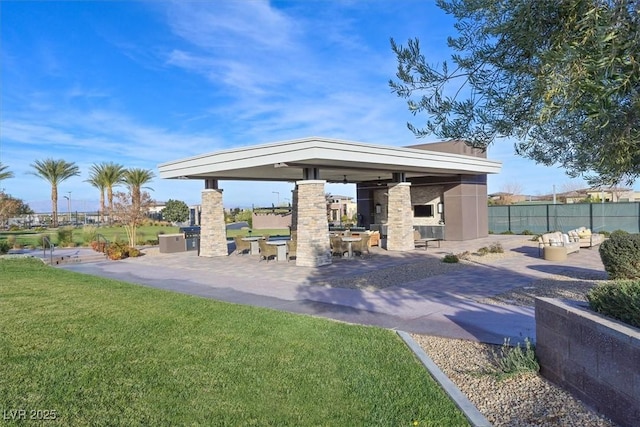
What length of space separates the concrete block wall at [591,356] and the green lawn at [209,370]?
1.12 m

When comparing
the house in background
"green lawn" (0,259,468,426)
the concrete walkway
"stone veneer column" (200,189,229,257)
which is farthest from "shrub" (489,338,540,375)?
the house in background

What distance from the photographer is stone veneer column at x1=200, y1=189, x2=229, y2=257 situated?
19.2 metres

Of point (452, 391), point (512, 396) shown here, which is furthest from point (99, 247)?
point (512, 396)

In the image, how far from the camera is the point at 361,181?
2673 cm

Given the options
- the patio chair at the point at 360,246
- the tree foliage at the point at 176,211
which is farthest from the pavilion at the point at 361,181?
the tree foliage at the point at 176,211

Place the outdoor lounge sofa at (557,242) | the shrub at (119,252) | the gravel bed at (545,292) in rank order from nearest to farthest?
the gravel bed at (545,292), the outdoor lounge sofa at (557,242), the shrub at (119,252)

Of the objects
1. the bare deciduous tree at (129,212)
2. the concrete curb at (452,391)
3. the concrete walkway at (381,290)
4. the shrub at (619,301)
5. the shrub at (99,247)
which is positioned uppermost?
the bare deciduous tree at (129,212)

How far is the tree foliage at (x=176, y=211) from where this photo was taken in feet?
166

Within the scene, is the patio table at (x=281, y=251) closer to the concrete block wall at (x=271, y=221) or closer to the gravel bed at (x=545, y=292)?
the gravel bed at (x=545, y=292)

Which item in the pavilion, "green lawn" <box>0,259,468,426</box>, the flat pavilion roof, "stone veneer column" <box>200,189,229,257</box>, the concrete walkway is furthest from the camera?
"stone veneer column" <box>200,189,229,257</box>

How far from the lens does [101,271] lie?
14992 millimetres

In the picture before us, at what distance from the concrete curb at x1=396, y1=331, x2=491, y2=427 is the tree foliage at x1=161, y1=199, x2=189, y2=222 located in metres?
48.0

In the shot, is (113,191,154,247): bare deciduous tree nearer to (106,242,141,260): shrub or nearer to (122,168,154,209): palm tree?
(106,242,141,260): shrub

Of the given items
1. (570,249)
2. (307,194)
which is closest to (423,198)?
(570,249)
